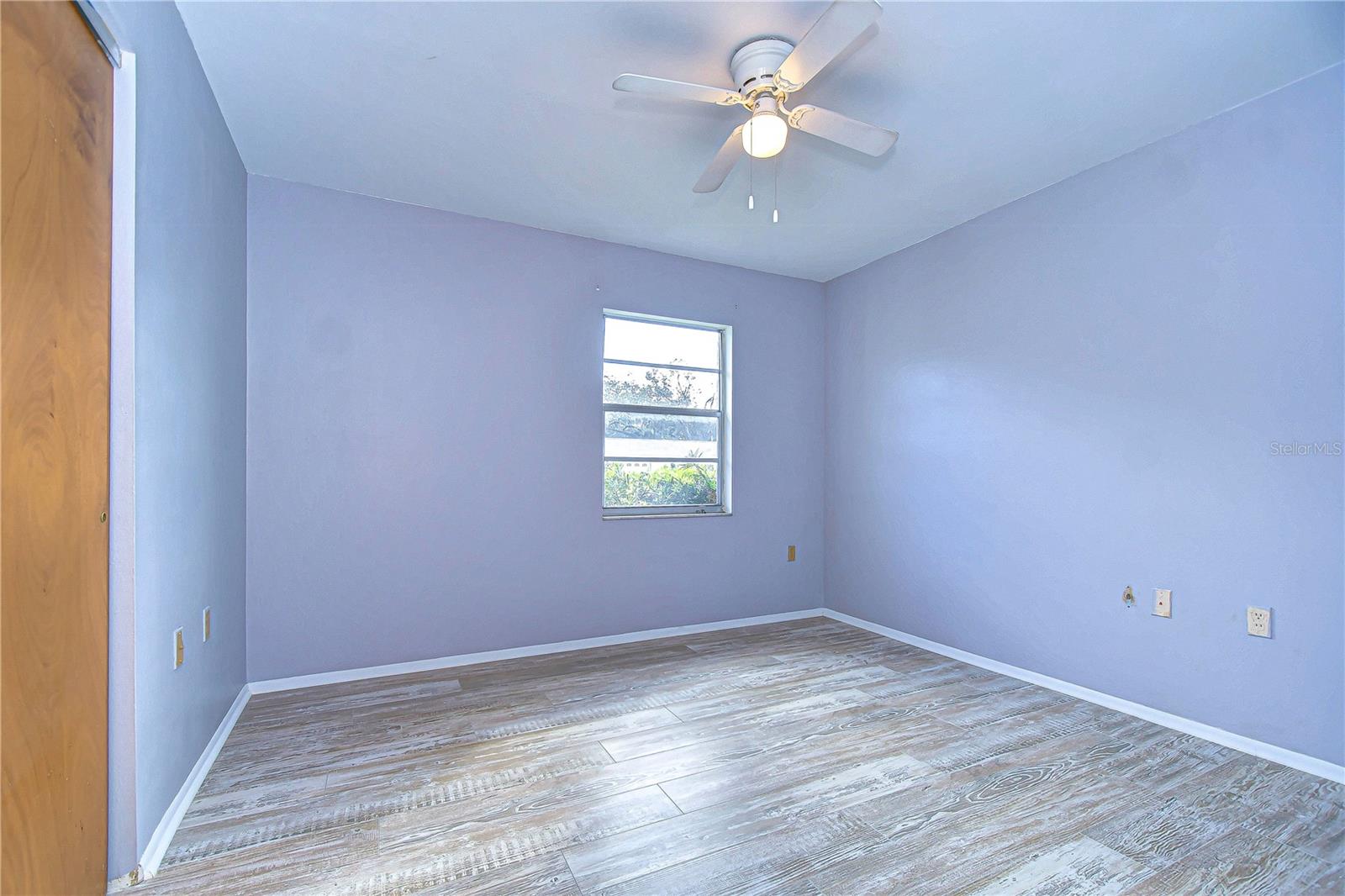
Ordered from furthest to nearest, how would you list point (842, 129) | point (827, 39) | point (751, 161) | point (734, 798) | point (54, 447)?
point (751, 161)
point (842, 129)
point (734, 798)
point (827, 39)
point (54, 447)

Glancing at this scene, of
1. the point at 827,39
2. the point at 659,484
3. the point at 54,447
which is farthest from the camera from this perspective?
the point at 659,484

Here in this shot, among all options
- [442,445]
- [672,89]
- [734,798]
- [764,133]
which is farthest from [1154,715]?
[442,445]

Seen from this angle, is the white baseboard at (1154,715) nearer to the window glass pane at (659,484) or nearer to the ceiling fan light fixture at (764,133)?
the window glass pane at (659,484)

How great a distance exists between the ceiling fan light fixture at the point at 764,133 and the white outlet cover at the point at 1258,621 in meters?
2.44

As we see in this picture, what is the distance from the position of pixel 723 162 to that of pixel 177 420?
6.64 ft

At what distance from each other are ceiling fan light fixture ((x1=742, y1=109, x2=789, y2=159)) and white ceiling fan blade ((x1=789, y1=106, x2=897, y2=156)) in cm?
7

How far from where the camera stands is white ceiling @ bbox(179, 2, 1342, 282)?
1.90 metres

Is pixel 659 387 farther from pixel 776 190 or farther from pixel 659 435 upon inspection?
pixel 776 190

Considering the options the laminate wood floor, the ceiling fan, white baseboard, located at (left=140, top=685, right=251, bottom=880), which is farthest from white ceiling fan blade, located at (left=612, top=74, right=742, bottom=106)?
white baseboard, located at (left=140, top=685, right=251, bottom=880)

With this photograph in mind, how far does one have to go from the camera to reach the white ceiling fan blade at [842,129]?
2029mm

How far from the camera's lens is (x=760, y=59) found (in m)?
1.96

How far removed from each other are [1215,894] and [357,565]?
337cm

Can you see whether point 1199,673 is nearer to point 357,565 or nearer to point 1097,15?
point 1097,15

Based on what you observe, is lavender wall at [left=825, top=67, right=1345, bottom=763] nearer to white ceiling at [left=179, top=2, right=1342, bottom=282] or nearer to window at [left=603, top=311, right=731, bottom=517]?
white ceiling at [left=179, top=2, right=1342, bottom=282]
